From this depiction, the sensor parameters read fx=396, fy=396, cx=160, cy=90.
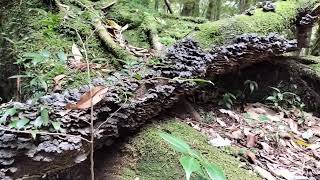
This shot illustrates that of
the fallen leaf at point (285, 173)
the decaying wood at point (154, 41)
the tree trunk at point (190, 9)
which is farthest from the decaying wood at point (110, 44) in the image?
the tree trunk at point (190, 9)

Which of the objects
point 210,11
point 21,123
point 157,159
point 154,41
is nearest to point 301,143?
point 157,159

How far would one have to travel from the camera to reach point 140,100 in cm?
260

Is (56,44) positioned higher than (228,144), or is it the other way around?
(56,44)

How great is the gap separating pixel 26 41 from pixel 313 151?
2.52m

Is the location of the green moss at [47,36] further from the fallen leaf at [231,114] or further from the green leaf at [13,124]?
the fallen leaf at [231,114]

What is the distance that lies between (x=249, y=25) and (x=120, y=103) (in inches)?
64.2

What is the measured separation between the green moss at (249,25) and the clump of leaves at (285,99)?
0.59m

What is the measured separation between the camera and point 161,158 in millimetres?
2572

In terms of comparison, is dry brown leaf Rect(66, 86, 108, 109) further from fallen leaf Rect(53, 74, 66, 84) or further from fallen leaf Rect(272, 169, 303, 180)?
fallen leaf Rect(272, 169, 303, 180)

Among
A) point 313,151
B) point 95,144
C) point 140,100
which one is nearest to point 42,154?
point 95,144

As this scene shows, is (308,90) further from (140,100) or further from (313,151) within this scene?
(140,100)

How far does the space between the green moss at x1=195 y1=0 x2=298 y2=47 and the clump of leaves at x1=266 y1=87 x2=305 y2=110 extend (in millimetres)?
586

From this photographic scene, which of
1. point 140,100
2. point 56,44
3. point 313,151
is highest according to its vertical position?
point 56,44

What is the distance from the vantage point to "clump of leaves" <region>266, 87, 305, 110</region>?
3.68 m
